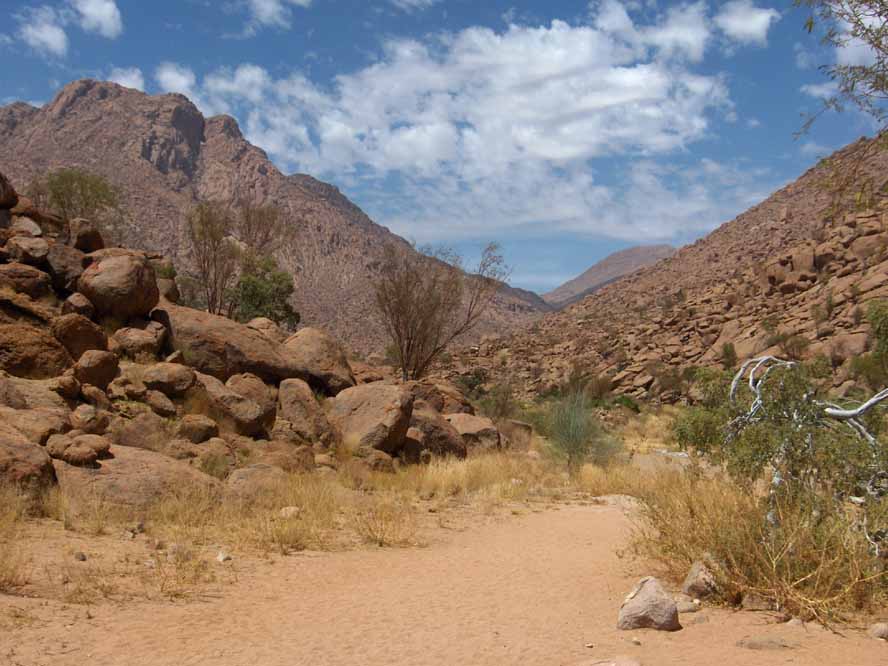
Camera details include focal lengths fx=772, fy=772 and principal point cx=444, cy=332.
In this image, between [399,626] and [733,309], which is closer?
[399,626]

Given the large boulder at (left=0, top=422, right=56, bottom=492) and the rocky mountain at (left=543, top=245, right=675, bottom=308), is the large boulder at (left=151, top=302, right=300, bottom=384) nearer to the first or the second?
the large boulder at (left=0, top=422, right=56, bottom=492)

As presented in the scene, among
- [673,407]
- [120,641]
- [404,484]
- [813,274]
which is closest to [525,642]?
[120,641]

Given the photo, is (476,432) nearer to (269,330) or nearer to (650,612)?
(269,330)

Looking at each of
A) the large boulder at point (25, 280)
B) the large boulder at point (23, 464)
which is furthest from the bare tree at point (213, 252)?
the large boulder at point (23, 464)

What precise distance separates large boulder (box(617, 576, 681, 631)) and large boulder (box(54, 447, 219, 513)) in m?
6.52

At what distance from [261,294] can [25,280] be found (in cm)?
2216

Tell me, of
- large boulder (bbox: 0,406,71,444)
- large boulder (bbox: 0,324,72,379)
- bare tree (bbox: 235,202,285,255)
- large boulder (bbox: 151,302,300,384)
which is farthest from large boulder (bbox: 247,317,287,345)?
bare tree (bbox: 235,202,285,255)

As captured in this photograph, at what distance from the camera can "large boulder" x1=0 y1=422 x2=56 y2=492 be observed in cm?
919

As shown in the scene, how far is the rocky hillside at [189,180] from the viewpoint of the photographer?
76.7m

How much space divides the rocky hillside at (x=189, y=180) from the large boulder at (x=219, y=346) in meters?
47.1

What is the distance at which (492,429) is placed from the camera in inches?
816

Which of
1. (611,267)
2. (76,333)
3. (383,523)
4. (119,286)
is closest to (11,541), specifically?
(383,523)

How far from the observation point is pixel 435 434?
18422mm

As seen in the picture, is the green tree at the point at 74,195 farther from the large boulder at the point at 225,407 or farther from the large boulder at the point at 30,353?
the large boulder at the point at 225,407
